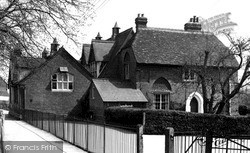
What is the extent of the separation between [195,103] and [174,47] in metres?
6.42

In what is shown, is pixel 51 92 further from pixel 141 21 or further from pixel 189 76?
pixel 189 76

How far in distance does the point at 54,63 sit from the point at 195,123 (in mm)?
17707

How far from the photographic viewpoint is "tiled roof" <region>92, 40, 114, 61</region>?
42750 mm

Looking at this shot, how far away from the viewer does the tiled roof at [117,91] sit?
3145 cm

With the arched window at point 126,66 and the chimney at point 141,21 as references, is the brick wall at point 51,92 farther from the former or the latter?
the chimney at point 141,21

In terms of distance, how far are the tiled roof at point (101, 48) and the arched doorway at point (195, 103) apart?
12.0m

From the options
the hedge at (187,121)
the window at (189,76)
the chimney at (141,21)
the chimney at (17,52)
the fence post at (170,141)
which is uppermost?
the chimney at (141,21)

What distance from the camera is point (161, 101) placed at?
116ft

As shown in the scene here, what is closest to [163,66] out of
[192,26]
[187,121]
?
[192,26]

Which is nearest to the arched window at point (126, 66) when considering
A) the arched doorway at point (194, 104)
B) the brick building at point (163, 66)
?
the brick building at point (163, 66)

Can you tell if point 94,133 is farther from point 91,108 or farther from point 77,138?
point 91,108

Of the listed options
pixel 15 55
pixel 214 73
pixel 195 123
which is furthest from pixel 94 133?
pixel 214 73

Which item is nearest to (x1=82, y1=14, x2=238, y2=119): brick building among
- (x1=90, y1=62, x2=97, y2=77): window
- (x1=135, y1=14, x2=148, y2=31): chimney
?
(x1=135, y1=14, x2=148, y2=31): chimney

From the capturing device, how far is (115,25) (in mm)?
52969
